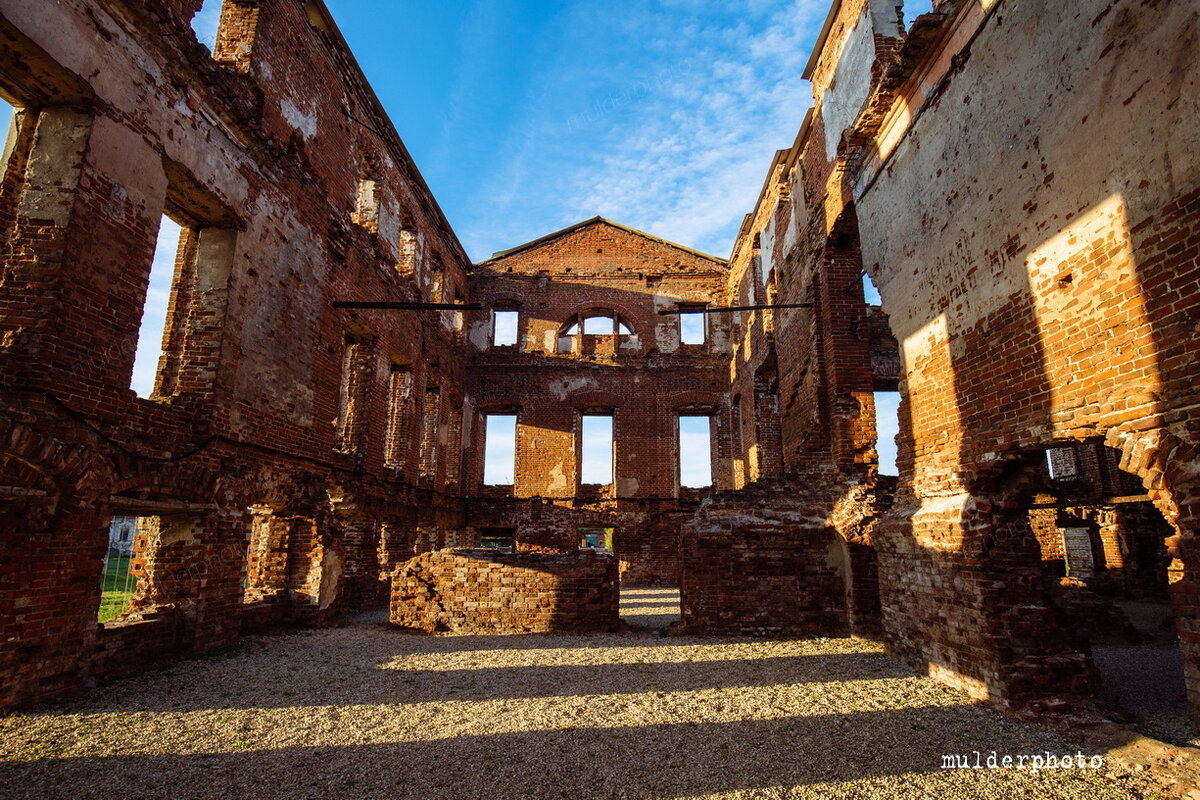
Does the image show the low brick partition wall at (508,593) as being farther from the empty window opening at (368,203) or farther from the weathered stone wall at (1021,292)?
the empty window opening at (368,203)

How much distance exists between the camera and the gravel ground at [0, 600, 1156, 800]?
11.7 feet

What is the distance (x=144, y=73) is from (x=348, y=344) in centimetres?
643

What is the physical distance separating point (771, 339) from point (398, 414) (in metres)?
8.42

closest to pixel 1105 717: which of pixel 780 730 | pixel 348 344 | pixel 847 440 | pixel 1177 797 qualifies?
pixel 1177 797

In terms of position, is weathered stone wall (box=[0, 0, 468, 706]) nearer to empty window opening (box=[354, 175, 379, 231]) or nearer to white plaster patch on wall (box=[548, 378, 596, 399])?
empty window opening (box=[354, 175, 379, 231])

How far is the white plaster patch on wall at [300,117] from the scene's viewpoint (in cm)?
938

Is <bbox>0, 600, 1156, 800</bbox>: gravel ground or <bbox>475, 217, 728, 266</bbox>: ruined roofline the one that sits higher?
<bbox>475, 217, 728, 266</bbox>: ruined roofline

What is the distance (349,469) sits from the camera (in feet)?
35.8

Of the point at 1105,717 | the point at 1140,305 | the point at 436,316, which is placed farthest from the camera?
the point at 436,316

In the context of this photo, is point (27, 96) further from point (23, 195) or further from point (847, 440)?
point (847, 440)

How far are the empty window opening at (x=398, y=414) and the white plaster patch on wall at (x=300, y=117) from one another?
516cm

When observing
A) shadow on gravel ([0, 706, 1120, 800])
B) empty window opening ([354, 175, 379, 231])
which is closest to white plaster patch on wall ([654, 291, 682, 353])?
empty window opening ([354, 175, 379, 231])

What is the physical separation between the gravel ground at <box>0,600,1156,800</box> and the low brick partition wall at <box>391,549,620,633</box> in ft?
6.12

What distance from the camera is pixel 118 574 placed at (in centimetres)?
2117
